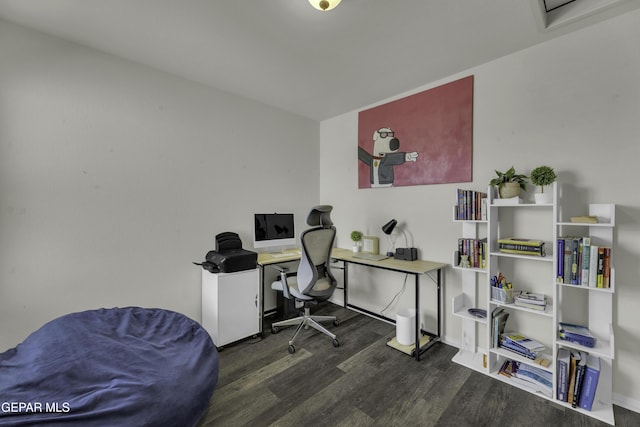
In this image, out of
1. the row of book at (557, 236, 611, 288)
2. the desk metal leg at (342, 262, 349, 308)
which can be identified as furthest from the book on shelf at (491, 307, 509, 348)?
the desk metal leg at (342, 262, 349, 308)

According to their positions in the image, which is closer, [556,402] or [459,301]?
[556,402]

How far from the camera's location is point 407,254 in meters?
2.87

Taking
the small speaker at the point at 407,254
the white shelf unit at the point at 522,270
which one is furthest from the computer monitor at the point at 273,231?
the white shelf unit at the point at 522,270

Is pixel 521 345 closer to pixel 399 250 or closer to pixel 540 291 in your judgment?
pixel 540 291

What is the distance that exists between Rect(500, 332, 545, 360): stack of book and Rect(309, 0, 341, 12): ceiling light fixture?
2.81 meters

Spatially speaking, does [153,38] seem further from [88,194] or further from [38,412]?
[38,412]

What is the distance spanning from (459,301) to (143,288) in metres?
2.97

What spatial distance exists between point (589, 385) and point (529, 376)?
352 millimetres

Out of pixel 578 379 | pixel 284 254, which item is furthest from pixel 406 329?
pixel 284 254

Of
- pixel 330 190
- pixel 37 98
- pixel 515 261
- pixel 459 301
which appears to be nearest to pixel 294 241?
pixel 330 190

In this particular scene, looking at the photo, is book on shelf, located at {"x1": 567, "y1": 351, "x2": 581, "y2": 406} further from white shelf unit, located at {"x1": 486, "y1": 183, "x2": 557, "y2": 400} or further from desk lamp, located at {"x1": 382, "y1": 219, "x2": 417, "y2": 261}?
desk lamp, located at {"x1": 382, "y1": 219, "x2": 417, "y2": 261}

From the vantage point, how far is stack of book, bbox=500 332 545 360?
2035 mm

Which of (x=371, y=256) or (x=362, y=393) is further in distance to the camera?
(x=371, y=256)

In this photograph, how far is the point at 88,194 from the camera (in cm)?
223
